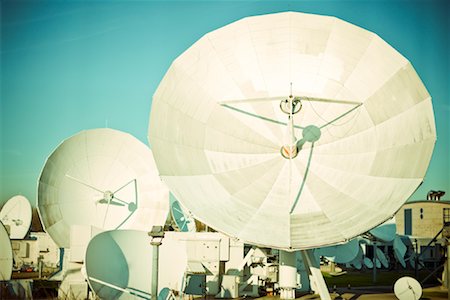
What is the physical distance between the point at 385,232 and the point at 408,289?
2838cm

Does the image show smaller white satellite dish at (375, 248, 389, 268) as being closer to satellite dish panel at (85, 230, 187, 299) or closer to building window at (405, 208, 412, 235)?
building window at (405, 208, 412, 235)

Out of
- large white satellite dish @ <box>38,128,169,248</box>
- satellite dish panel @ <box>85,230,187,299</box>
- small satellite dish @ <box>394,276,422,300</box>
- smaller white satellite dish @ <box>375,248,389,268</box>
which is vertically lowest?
smaller white satellite dish @ <box>375,248,389,268</box>

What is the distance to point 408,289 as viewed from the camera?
3381cm

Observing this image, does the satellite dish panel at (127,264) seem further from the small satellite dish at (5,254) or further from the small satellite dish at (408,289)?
the small satellite dish at (408,289)

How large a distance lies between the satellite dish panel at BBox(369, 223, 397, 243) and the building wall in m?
12.8

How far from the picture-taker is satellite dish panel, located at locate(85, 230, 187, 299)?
84.1 feet

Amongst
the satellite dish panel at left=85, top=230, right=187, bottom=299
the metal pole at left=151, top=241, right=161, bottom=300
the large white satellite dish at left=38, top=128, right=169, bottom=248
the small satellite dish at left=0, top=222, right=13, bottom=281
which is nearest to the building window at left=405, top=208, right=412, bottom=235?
the large white satellite dish at left=38, top=128, right=169, bottom=248

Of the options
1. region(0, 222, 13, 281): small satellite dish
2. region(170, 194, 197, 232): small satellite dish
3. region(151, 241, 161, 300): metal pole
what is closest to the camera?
region(151, 241, 161, 300): metal pole

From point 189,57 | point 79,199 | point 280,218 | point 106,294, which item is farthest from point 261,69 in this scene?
point 79,199

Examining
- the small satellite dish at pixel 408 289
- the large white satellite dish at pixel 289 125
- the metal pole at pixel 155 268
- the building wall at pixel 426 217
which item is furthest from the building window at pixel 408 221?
the metal pole at pixel 155 268

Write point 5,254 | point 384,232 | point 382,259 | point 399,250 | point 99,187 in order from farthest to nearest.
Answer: point 382,259 < point 399,250 < point 384,232 < point 99,187 < point 5,254

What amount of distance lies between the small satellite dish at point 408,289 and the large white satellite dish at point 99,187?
14478 millimetres

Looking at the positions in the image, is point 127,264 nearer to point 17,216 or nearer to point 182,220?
point 182,220

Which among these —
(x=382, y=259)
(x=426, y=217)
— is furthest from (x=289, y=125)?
(x=426, y=217)
